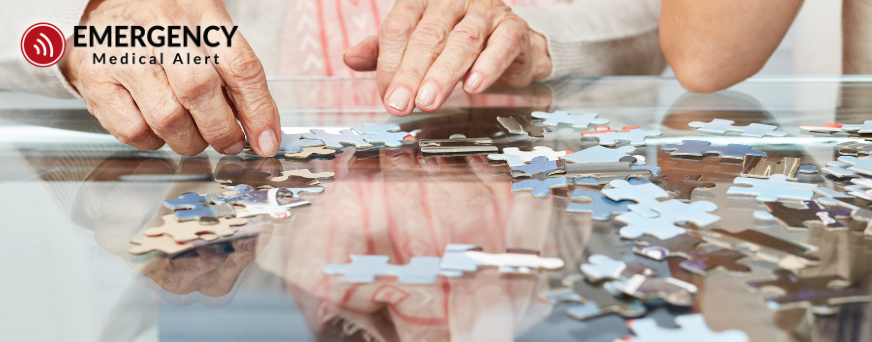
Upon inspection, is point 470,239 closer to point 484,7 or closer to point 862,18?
point 484,7

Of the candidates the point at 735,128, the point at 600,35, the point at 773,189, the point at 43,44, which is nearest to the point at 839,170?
the point at 773,189

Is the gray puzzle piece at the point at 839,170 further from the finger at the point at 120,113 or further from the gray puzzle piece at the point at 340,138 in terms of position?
the finger at the point at 120,113

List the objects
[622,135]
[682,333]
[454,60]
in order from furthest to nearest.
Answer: [454,60] → [622,135] → [682,333]

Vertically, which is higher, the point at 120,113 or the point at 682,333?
the point at 120,113

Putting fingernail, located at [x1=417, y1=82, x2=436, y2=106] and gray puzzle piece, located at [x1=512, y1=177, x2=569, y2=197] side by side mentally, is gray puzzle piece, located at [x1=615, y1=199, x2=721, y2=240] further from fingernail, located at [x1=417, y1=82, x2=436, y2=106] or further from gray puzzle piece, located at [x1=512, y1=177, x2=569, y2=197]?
fingernail, located at [x1=417, y1=82, x2=436, y2=106]

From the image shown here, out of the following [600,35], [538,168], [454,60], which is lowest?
[538,168]

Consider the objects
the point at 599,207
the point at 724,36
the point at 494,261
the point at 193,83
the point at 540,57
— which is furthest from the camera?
the point at 540,57

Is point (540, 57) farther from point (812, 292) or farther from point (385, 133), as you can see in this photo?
point (812, 292)

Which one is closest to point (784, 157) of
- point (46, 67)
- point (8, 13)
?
point (46, 67)

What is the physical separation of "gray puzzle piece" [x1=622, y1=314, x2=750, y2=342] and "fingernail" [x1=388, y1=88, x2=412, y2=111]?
741mm

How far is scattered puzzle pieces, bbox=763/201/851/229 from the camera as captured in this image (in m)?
A: 0.62

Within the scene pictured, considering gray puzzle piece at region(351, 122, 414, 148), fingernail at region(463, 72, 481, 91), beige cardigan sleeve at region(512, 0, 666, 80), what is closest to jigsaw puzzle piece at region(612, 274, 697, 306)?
gray puzzle piece at region(351, 122, 414, 148)

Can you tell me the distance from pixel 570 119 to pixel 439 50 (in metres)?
0.33

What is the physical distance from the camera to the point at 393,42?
4.25 ft
